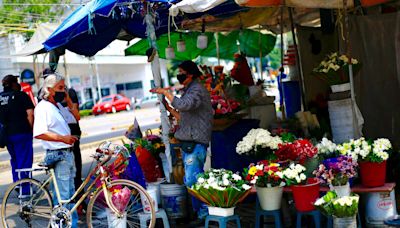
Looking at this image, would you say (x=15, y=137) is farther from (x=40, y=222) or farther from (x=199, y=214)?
(x=199, y=214)

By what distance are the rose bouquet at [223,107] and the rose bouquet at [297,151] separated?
165 cm

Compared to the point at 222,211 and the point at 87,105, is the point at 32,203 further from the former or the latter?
the point at 87,105

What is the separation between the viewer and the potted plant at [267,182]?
5496 mm

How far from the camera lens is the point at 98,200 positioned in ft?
20.6

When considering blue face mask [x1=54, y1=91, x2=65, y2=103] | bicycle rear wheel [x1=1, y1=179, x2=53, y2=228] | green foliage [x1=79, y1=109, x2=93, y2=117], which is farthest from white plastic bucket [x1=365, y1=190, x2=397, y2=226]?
green foliage [x1=79, y1=109, x2=93, y2=117]

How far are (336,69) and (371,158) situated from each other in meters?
1.58

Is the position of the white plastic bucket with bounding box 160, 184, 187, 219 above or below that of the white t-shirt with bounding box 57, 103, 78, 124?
below

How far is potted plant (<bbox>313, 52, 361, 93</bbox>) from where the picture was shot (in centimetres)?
686

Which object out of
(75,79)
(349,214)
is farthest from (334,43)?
(75,79)

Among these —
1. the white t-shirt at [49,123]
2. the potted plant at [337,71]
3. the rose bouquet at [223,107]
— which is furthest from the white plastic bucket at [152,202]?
the potted plant at [337,71]

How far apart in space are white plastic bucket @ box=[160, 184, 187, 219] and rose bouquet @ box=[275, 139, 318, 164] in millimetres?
1484

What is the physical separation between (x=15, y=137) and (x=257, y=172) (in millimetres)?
4929

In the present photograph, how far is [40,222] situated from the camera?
22.8 feet

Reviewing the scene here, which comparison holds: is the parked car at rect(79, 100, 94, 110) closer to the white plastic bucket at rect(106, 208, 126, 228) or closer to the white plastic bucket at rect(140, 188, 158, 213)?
the white plastic bucket at rect(140, 188, 158, 213)
